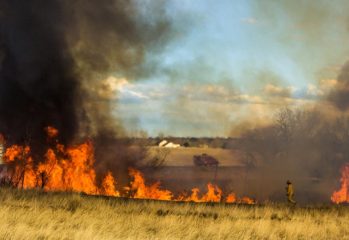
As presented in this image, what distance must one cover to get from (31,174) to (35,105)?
12459 millimetres

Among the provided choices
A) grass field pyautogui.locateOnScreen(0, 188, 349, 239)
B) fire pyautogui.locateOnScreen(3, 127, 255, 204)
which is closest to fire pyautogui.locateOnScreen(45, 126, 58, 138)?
fire pyautogui.locateOnScreen(3, 127, 255, 204)

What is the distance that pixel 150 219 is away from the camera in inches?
685

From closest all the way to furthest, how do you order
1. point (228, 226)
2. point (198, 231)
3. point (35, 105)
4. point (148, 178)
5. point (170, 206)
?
point (198, 231)
point (228, 226)
point (170, 206)
point (35, 105)
point (148, 178)

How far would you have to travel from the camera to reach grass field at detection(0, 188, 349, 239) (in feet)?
46.0

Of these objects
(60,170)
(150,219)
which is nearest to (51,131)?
(60,170)

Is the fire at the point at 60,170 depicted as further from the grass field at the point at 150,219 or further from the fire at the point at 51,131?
the grass field at the point at 150,219

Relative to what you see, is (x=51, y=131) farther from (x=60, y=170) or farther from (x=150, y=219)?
(x=150, y=219)

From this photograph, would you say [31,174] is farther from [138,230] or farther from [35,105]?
[138,230]

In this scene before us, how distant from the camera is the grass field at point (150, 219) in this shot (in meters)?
14.0

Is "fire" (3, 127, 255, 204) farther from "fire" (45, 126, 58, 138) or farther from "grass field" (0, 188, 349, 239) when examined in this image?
"grass field" (0, 188, 349, 239)

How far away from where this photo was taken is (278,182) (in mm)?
115812

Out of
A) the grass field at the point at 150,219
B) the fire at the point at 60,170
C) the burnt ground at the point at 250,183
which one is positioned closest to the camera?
the grass field at the point at 150,219

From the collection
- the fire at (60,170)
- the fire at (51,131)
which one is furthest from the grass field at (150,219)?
the fire at (51,131)

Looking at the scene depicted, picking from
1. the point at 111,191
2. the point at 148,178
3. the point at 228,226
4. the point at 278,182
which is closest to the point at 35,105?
the point at 111,191
